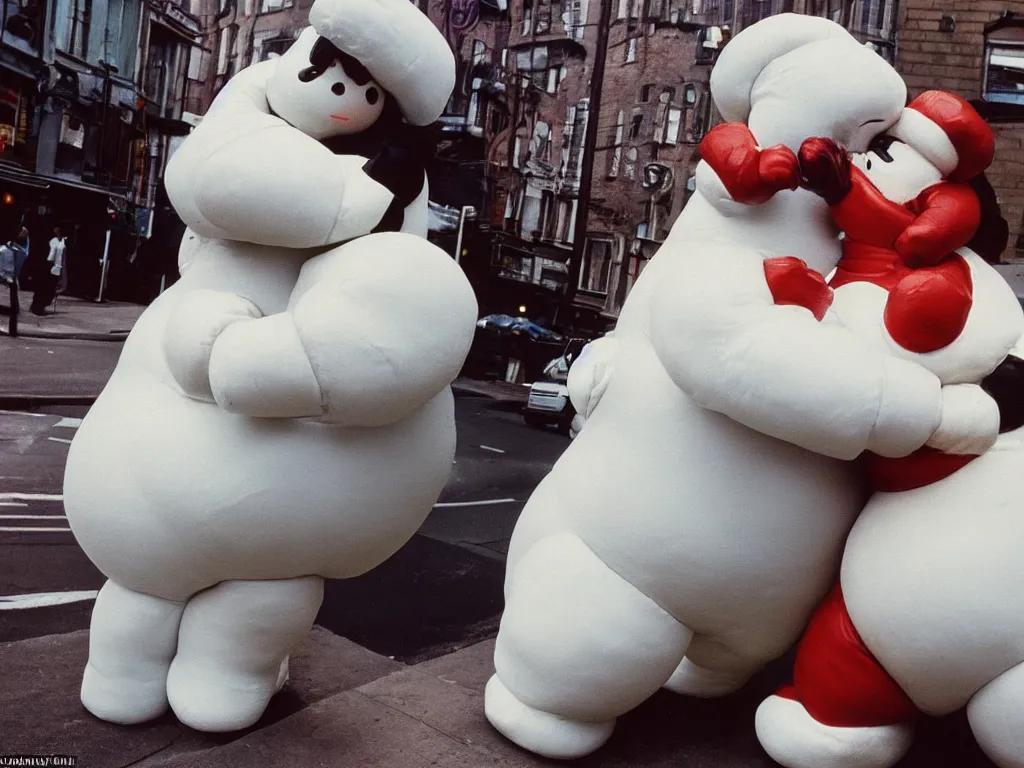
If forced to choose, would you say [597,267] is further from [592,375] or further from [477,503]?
[592,375]

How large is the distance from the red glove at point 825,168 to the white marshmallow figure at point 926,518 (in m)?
0.04

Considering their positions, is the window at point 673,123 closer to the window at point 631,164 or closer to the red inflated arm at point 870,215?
the window at point 631,164

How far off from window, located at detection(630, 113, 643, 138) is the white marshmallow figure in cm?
484

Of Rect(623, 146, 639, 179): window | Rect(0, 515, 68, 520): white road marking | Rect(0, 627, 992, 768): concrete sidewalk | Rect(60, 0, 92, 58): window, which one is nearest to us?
Rect(0, 627, 992, 768): concrete sidewalk

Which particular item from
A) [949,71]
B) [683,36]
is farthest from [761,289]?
[683,36]

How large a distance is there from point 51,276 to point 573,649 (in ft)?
17.3

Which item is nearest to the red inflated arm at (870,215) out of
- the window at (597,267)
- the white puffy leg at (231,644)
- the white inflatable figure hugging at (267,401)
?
the white inflatable figure hugging at (267,401)

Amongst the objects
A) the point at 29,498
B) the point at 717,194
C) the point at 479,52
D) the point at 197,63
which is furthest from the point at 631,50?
the point at 717,194

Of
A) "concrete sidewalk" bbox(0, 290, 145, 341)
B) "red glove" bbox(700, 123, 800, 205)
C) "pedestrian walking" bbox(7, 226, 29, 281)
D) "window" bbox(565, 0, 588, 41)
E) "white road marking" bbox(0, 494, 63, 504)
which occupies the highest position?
A: "window" bbox(565, 0, 588, 41)

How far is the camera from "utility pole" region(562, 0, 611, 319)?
6.46m

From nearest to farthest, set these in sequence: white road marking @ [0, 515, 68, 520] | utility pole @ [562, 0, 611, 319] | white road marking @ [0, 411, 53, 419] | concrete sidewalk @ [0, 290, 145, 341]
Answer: white road marking @ [0, 515, 68, 520] < white road marking @ [0, 411, 53, 419] < concrete sidewalk @ [0, 290, 145, 341] < utility pole @ [562, 0, 611, 319]

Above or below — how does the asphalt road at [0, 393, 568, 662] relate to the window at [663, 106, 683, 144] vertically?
below

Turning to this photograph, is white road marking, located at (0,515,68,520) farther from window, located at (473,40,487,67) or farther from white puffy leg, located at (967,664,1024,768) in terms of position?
window, located at (473,40,487,67)

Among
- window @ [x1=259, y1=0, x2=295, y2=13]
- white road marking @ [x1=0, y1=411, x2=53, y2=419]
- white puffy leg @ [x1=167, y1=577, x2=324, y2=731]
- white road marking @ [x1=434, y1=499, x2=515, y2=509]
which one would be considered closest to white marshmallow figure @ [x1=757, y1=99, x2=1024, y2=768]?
white puffy leg @ [x1=167, y1=577, x2=324, y2=731]
